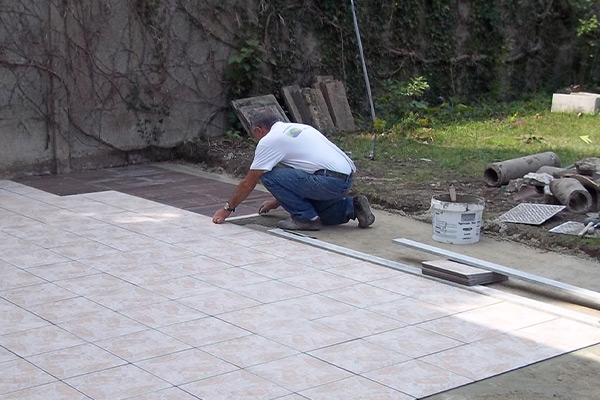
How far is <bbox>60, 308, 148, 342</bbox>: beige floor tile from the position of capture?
438 cm

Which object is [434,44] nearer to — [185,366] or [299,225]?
[299,225]

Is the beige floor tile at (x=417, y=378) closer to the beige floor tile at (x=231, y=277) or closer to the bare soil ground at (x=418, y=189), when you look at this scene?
the beige floor tile at (x=231, y=277)

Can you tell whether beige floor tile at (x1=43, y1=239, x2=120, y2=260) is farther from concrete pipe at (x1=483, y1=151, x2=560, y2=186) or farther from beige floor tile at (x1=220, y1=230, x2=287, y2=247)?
concrete pipe at (x1=483, y1=151, x2=560, y2=186)

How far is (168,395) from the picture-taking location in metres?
3.65

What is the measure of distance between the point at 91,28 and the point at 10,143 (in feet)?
4.79

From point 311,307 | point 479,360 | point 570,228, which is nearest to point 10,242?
point 311,307

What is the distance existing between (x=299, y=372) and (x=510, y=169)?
445cm

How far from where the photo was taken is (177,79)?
9.66 meters

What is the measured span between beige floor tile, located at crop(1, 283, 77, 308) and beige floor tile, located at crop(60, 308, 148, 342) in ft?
1.23

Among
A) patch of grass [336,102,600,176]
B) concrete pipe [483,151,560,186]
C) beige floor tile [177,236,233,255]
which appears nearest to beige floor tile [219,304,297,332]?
beige floor tile [177,236,233,255]

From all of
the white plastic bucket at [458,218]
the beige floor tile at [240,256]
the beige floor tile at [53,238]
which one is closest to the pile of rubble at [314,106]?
the beige floor tile at [53,238]

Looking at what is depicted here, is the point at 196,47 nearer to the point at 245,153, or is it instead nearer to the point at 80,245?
the point at 245,153

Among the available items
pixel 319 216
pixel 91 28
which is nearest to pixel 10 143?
pixel 91 28

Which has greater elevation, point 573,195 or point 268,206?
point 573,195
